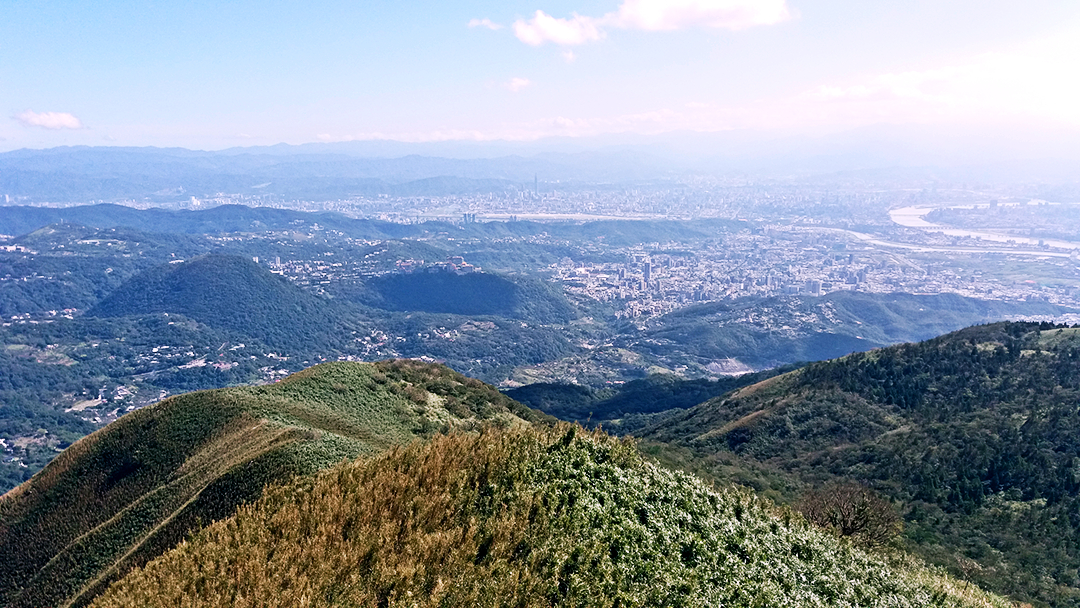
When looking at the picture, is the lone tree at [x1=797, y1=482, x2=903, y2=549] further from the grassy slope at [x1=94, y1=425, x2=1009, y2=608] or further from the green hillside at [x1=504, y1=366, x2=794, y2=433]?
the green hillside at [x1=504, y1=366, x2=794, y2=433]

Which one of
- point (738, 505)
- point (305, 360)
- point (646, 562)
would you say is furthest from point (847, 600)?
point (305, 360)

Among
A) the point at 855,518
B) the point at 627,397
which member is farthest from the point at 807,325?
the point at 855,518

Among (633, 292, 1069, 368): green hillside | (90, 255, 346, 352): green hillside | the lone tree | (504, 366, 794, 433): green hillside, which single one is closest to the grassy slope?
the lone tree

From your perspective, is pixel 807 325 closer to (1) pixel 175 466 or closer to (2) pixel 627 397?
(2) pixel 627 397

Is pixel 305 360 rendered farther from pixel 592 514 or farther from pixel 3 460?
pixel 592 514

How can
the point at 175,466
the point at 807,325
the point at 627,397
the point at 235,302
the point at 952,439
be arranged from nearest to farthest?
1. the point at 175,466
2. the point at 952,439
3. the point at 627,397
4. the point at 807,325
5. the point at 235,302

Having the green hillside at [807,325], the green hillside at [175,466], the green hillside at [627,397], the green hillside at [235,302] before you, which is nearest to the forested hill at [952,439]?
the green hillside at [175,466]

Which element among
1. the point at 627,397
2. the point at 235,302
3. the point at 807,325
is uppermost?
the point at 235,302
